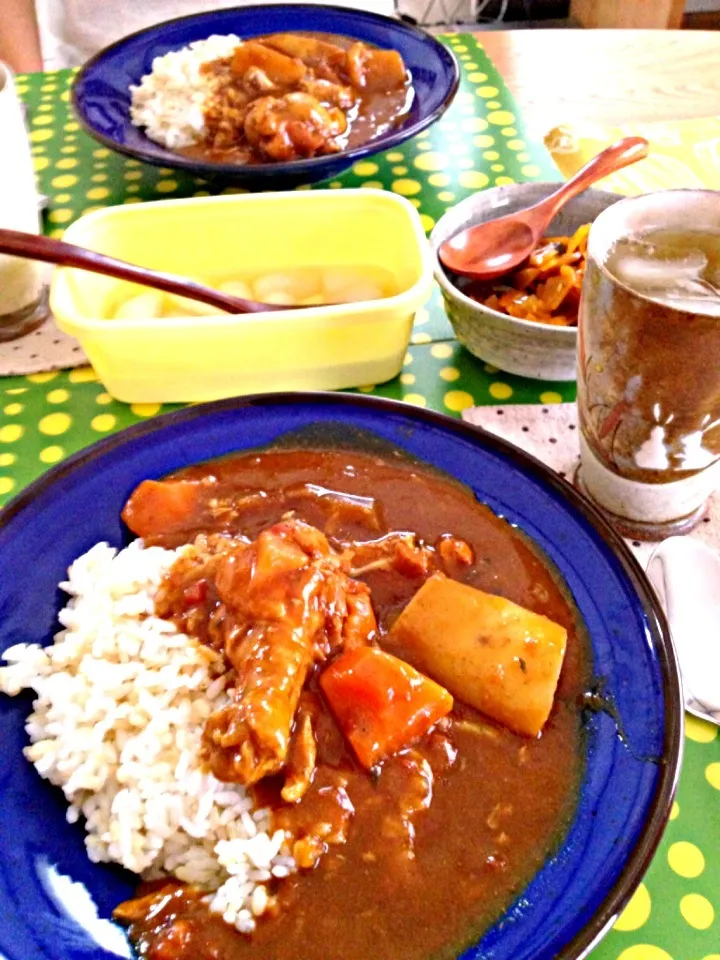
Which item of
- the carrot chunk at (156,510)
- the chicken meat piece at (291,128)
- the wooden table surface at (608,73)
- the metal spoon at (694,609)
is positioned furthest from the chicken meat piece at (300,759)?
the wooden table surface at (608,73)

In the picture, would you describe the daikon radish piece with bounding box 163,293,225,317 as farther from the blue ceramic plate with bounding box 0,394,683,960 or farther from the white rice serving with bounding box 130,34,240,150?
the white rice serving with bounding box 130,34,240,150

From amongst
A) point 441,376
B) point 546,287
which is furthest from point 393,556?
point 546,287

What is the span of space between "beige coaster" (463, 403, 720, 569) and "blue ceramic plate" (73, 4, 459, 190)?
81cm

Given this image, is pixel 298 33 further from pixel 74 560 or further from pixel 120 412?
pixel 74 560

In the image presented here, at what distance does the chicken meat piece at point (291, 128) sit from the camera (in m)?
2.02

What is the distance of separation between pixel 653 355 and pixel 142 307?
997 mm

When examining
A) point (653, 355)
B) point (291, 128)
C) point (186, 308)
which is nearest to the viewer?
point (653, 355)

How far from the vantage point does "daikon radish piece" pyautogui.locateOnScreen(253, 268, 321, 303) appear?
1695mm

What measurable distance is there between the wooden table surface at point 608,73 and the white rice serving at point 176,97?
1020 mm

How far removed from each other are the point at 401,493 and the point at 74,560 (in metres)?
0.51

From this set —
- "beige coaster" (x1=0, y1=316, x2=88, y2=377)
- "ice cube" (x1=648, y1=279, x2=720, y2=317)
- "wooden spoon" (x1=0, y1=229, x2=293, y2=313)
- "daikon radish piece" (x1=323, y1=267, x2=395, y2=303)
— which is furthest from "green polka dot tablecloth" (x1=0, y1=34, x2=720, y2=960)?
"ice cube" (x1=648, y1=279, x2=720, y2=317)

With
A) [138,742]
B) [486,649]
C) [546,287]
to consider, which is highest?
[546,287]

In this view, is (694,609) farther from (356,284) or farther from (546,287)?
(356,284)

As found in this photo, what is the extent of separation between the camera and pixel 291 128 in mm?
2035
